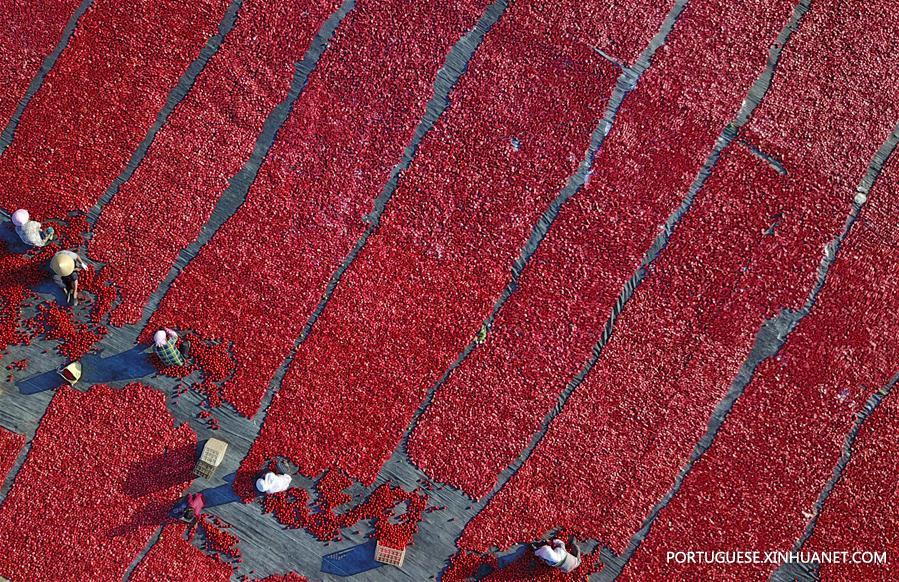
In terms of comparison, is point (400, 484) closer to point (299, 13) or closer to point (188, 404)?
point (188, 404)

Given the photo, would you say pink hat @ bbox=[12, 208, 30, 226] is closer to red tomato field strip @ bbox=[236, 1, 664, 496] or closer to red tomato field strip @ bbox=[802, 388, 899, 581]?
red tomato field strip @ bbox=[236, 1, 664, 496]

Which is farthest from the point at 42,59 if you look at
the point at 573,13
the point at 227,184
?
the point at 573,13

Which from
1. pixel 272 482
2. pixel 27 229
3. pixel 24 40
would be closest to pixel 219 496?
pixel 272 482

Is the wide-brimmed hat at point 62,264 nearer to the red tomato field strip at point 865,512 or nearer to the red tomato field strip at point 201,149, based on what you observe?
the red tomato field strip at point 201,149

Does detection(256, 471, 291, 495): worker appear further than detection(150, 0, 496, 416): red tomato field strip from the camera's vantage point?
No

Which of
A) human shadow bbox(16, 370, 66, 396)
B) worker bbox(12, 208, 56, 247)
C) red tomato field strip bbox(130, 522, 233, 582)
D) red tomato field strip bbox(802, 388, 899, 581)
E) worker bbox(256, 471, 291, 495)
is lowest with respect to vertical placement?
red tomato field strip bbox(130, 522, 233, 582)

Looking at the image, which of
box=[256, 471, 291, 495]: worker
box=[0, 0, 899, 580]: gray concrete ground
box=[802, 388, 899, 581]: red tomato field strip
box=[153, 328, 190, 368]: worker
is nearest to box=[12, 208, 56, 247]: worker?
box=[0, 0, 899, 580]: gray concrete ground

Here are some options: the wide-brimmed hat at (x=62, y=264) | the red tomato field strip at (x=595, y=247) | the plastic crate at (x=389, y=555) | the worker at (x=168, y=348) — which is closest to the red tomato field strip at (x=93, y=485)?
the worker at (x=168, y=348)

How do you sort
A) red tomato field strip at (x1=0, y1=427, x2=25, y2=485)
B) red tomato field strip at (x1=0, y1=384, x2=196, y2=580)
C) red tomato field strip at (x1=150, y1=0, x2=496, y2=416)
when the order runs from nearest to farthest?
red tomato field strip at (x1=0, y1=384, x2=196, y2=580), red tomato field strip at (x1=0, y1=427, x2=25, y2=485), red tomato field strip at (x1=150, y1=0, x2=496, y2=416)

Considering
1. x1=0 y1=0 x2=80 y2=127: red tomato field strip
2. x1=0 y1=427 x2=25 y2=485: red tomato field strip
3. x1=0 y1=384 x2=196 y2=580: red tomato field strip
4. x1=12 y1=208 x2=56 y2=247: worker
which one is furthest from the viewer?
x1=0 y1=0 x2=80 y2=127: red tomato field strip
